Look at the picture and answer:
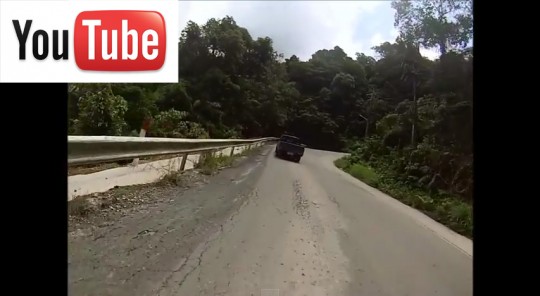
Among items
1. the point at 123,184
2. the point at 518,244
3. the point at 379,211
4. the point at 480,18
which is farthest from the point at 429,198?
the point at 123,184

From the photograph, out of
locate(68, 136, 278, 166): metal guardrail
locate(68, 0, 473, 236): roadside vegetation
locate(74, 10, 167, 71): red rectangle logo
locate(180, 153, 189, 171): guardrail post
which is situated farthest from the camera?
locate(180, 153, 189, 171): guardrail post

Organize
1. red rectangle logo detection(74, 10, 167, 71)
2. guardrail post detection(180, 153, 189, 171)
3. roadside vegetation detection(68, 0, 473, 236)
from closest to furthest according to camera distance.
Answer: red rectangle logo detection(74, 10, 167, 71) < roadside vegetation detection(68, 0, 473, 236) < guardrail post detection(180, 153, 189, 171)

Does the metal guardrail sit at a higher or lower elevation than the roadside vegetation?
lower

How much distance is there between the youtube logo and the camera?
1790mm

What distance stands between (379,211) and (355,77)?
64 centimetres

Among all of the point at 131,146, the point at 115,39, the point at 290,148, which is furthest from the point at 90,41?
the point at 290,148

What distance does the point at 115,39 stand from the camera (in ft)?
5.88

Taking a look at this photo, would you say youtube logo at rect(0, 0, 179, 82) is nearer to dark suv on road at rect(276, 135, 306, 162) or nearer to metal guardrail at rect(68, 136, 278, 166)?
metal guardrail at rect(68, 136, 278, 166)

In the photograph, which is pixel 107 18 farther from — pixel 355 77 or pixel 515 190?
pixel 515 190

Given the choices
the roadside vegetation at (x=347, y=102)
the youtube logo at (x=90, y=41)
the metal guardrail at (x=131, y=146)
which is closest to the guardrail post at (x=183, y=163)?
the metal guardrail at (x=131, y=146)

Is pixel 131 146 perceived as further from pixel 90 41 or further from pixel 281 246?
pixel 281 246

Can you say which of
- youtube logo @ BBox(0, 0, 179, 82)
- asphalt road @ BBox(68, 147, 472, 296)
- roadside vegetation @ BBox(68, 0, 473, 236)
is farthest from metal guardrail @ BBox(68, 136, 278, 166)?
youtube logo @ BBox(0, 0, 179, 82)

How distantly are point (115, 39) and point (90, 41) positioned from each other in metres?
0.10

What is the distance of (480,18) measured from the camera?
76.4 inches
